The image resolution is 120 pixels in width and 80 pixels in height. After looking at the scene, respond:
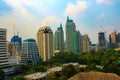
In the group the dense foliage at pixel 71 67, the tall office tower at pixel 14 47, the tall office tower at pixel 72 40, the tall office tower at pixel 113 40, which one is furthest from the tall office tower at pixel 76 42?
the dense foliage at pixel 71 67

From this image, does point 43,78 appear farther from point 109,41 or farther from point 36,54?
point 109,41

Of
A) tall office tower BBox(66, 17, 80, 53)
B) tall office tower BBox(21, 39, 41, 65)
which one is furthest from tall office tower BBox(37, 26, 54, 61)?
tall office tower BBox(66, 17, 80, 53)

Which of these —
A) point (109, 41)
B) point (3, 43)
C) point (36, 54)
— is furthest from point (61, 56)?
point (109, 41)

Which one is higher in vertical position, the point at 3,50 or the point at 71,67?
the point at 3,50

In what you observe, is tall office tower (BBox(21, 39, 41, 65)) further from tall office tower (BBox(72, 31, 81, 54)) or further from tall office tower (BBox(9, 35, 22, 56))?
tall office tower (BBox(72, 31, 81, 54))

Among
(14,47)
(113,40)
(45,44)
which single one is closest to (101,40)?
(113,40)

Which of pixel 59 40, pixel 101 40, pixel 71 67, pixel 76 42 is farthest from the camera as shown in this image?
pixel 101 40

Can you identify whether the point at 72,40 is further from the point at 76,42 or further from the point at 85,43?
the point at 85,43

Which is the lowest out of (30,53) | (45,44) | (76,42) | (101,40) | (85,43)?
(30,53)
